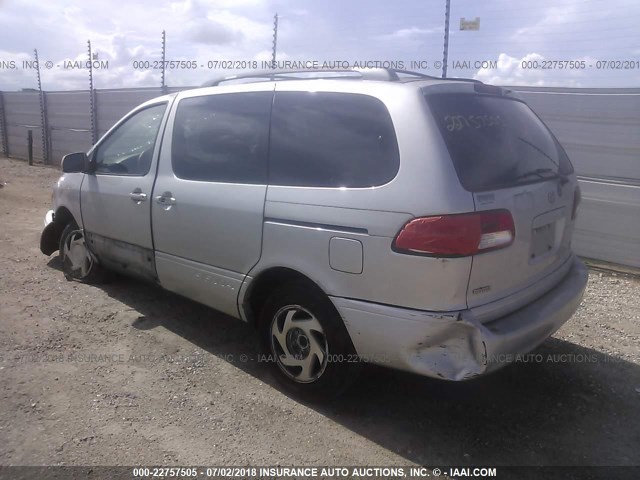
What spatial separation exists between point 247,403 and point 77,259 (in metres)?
2.88

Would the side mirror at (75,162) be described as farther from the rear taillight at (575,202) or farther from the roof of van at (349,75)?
the rear taillight at (575,202)

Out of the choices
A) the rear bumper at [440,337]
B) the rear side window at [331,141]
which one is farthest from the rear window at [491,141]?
the rear bumper at [440,337]

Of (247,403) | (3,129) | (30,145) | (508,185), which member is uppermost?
(3,129)

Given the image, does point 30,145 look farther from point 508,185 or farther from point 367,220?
point 508,185

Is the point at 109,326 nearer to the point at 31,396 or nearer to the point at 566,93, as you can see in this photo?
the point at 31,396

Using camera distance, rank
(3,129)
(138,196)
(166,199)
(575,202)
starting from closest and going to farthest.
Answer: (575,202) < (166,199) < (138,196) < (3,129)

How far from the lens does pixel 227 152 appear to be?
11.8 feet

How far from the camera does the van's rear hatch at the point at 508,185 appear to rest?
8.80 feet

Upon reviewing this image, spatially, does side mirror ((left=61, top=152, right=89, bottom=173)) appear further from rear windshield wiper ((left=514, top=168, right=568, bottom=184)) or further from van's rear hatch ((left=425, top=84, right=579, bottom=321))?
rear windshield wiper ((left=514, top=168, right=568, bottom=184))

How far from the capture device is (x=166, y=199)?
12.9 feet

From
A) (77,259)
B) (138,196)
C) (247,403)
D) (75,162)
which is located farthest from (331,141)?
(77,259)

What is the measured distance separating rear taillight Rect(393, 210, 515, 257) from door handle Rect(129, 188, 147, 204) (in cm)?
229

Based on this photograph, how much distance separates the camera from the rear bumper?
102 inches

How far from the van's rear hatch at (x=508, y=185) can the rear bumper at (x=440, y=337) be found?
11cm
